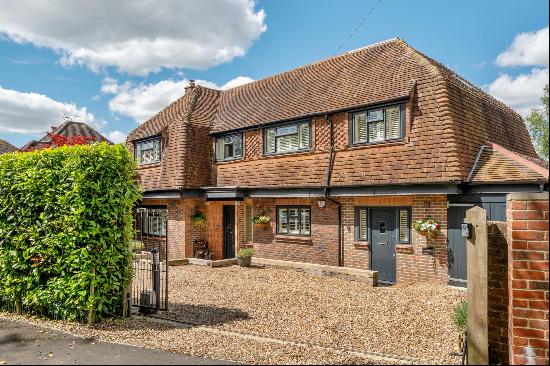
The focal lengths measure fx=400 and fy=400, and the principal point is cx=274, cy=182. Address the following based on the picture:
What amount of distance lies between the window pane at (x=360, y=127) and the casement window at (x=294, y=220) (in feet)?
10.1

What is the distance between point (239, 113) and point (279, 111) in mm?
2771

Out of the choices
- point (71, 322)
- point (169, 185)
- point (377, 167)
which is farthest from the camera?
point (169, 185)

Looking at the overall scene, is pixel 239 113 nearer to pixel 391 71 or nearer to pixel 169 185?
pixel 169 185

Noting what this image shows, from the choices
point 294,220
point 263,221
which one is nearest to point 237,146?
point 263,221

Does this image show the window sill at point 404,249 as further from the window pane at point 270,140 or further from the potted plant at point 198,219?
the potted plant at point 198,219

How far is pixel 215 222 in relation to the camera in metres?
17.8

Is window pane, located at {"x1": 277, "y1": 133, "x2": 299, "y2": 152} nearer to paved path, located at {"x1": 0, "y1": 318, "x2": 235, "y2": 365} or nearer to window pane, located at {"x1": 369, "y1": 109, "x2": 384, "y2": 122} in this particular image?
window pane, located at {"x1": 369, "y1": 109, "x2": 384, "y2": 122}

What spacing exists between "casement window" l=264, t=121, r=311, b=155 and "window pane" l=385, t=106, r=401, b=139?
3.08 m

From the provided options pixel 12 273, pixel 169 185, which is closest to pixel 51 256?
pixel 12 273

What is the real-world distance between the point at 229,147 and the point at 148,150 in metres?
4.72

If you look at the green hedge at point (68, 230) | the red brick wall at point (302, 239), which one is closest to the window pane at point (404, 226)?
the red brick wall at point (302, 239)

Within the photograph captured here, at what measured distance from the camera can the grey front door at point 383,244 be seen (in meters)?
12.4

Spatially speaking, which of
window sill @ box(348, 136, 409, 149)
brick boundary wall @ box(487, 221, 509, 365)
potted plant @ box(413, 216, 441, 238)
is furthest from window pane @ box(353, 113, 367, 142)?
brick boundary wall @ box(487, 221, 509, 365)

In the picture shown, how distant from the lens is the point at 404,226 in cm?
1219
